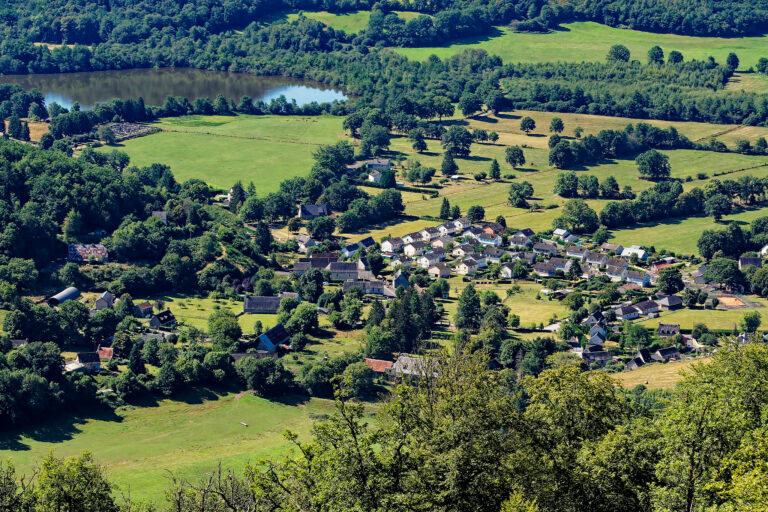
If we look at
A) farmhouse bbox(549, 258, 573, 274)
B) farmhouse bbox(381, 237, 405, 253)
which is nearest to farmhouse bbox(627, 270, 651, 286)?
farmhouse bbox(549, 258, 573, 274)

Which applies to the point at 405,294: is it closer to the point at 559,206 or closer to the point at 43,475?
the point at 559,206

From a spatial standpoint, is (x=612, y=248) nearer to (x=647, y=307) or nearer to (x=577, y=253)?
(x=577, y=253)

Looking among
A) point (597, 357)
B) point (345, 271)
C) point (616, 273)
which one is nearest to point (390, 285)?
point (345, 271)

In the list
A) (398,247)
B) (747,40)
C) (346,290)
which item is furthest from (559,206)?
(747,40)

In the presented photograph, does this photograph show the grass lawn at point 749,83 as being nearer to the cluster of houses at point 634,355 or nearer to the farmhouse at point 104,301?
the cluster of houses at point 634,355

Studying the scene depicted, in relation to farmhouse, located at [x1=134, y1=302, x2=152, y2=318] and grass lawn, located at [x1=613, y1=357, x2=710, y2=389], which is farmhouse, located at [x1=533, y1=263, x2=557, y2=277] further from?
farmhouse, located at [x1=134, y1=302, x2=152, y2=318]
